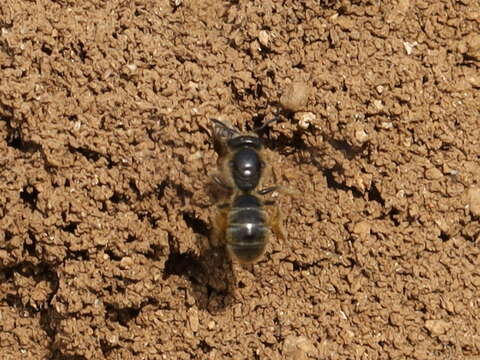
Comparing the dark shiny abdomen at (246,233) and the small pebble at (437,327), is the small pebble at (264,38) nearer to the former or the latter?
the dark shiny abdomen at (246,233)

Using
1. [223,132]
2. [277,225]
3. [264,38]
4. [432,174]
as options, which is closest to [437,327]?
[432,174]

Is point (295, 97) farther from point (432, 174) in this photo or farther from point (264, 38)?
point (432, 174)

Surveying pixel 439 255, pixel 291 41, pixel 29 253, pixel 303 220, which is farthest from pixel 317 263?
pixel 29 253

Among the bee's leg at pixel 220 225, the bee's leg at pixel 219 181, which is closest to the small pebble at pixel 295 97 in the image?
the bee's leg at pixel 219 181

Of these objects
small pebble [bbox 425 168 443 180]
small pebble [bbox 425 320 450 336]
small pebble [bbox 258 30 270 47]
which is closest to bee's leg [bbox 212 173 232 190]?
small pebble [bbox 258 30 270 47]

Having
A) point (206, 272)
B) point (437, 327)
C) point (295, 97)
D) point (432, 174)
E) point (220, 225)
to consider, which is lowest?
point (437, 327)

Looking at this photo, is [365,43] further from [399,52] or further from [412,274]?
[412,274]
